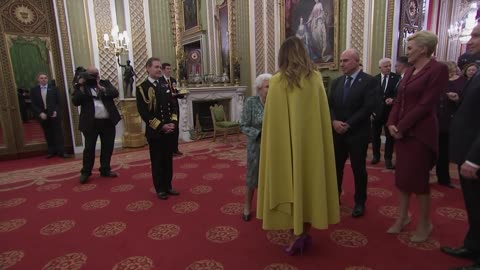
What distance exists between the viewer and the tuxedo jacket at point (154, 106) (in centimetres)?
306

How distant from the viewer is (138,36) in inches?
251

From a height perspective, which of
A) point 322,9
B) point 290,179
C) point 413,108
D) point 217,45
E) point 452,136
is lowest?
point 290,179

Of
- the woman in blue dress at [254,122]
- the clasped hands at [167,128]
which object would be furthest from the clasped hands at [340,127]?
the clasped hands at [167,128]

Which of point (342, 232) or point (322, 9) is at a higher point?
point (322, 9)

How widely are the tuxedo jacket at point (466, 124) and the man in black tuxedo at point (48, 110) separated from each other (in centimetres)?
601

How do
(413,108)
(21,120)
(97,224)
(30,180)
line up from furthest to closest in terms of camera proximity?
(21,120), (30,180), (97,224), (413,108)

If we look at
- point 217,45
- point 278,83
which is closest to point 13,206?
point 278,83

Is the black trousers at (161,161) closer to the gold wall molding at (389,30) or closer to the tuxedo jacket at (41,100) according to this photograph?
the tuxedo jacket at (41,100)

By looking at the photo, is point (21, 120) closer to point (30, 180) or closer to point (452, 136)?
point (30, 180)

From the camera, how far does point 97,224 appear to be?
267cm

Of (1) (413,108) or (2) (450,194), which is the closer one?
(1) (413,108)

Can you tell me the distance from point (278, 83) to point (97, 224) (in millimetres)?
2114

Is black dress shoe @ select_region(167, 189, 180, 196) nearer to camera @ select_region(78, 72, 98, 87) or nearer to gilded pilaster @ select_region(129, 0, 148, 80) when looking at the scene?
camera @ select_region(78, 72, 98, 87)

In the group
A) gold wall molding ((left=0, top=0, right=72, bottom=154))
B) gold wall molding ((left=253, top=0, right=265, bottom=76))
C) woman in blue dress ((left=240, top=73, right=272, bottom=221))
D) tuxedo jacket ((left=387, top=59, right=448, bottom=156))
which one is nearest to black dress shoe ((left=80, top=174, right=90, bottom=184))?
woman in blue dress ((left=240, top=73, right=272, bottom=221))
